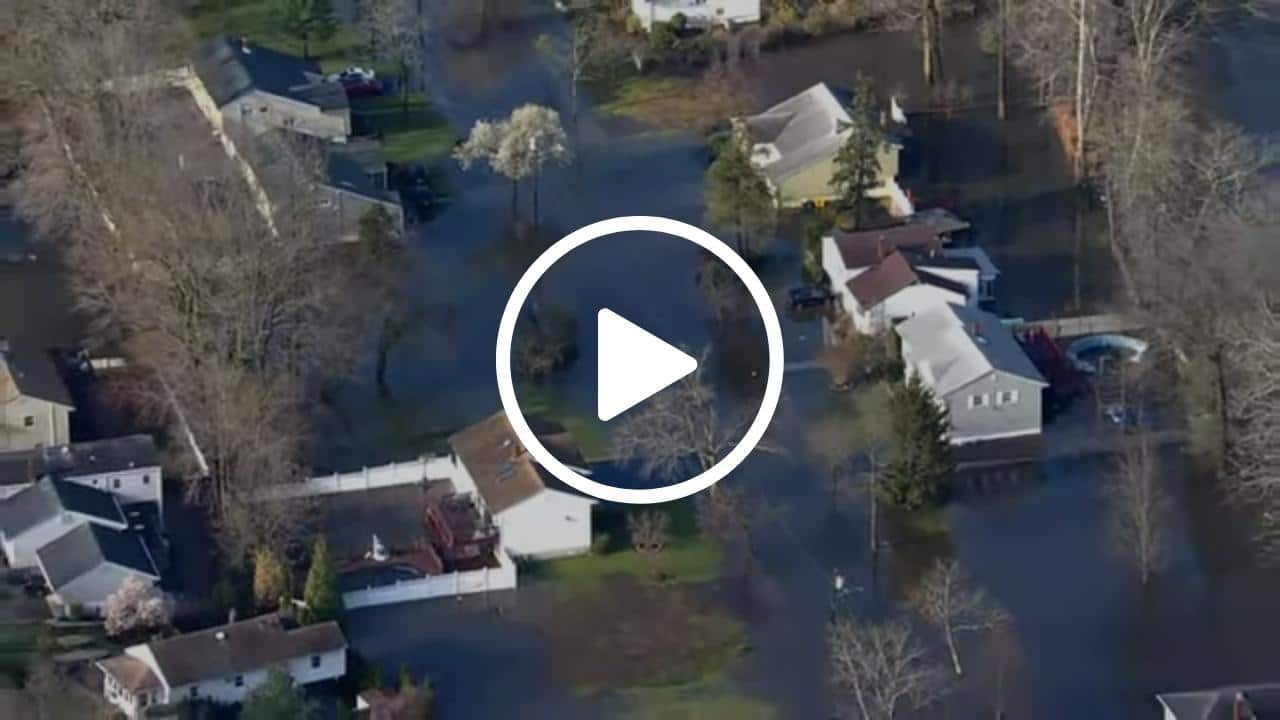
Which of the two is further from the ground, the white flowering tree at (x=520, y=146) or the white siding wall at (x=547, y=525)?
the white flowering tree at (x=520, y=146)

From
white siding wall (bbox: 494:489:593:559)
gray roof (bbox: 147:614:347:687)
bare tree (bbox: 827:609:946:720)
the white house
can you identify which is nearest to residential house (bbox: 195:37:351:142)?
the white house

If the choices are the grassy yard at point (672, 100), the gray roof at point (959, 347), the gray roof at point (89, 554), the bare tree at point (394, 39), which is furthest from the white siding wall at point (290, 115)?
the gray roof at point (89, 554)

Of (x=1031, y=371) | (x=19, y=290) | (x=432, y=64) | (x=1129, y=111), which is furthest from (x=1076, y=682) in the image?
(x=432, y=64)

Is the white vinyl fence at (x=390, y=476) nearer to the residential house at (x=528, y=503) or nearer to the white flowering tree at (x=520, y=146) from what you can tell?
the residential house at (x=528, y=503)

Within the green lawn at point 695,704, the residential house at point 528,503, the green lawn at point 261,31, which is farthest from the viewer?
the green lawn at point 261,31

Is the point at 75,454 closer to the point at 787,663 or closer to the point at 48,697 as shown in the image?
the point at 48,697

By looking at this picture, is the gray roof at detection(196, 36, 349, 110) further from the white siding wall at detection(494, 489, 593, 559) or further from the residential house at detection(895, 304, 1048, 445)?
the white siding wall at detection(494, 489, 593, 559)
